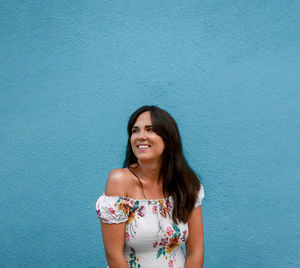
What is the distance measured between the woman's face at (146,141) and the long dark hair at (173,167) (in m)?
0.03

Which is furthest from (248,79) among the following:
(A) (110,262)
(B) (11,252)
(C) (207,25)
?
(B) (11,252)

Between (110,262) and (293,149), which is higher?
(293,149)

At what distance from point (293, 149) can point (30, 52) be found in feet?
6.54

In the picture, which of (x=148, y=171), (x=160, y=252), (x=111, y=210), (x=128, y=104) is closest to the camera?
(x=111, y=210)

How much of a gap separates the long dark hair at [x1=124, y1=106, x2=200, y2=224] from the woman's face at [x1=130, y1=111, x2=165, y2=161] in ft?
0.09

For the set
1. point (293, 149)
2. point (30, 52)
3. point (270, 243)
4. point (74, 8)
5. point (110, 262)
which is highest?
point (74, 8)

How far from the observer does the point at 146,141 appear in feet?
4.90

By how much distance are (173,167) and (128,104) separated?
0.69 metres

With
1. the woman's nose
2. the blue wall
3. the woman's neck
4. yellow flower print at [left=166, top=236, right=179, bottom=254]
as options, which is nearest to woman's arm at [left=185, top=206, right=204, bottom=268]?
yellow flower print at [left=166, top=236, right=179, bottom=254]

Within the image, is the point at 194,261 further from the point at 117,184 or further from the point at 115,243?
the point at 117,184

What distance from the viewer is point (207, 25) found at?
216 centimetres

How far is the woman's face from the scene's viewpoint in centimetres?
149

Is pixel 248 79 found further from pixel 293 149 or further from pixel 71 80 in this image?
pixel 71 80

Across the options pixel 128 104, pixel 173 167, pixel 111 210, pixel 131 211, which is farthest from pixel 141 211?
pixel 128 104
